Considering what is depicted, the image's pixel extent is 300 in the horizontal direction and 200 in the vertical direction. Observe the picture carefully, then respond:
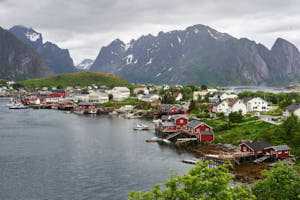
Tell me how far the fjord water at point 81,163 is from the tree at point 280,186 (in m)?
17.2

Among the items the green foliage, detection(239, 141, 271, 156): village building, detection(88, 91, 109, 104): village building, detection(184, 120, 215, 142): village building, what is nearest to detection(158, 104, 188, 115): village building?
the green foliage

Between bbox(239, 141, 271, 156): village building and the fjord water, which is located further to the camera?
bbox(239, 141, 271, 156): village building

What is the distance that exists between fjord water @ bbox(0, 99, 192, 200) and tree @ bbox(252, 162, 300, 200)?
1722 centimetres

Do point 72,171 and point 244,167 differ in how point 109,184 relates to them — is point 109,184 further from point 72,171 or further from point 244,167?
point 244,167

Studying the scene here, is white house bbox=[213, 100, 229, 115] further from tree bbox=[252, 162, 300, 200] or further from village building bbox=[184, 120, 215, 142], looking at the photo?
tree bbox=[252, 162, 300, 200]

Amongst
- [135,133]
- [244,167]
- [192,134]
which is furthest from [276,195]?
[135,133]

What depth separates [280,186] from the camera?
25859mm

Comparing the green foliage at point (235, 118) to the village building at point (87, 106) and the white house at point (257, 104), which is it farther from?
the village building at point (87, 106)

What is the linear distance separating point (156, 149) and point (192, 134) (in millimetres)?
11381

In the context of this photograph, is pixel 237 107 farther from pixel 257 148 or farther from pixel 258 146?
pixel 257 148

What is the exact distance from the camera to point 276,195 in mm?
25359

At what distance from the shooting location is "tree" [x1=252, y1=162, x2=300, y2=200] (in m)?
25.2

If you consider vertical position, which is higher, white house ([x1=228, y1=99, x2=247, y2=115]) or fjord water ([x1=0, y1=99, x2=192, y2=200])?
white house ([x1=228, y1=99, x2=247, y2=115])

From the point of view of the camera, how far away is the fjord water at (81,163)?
130ft
